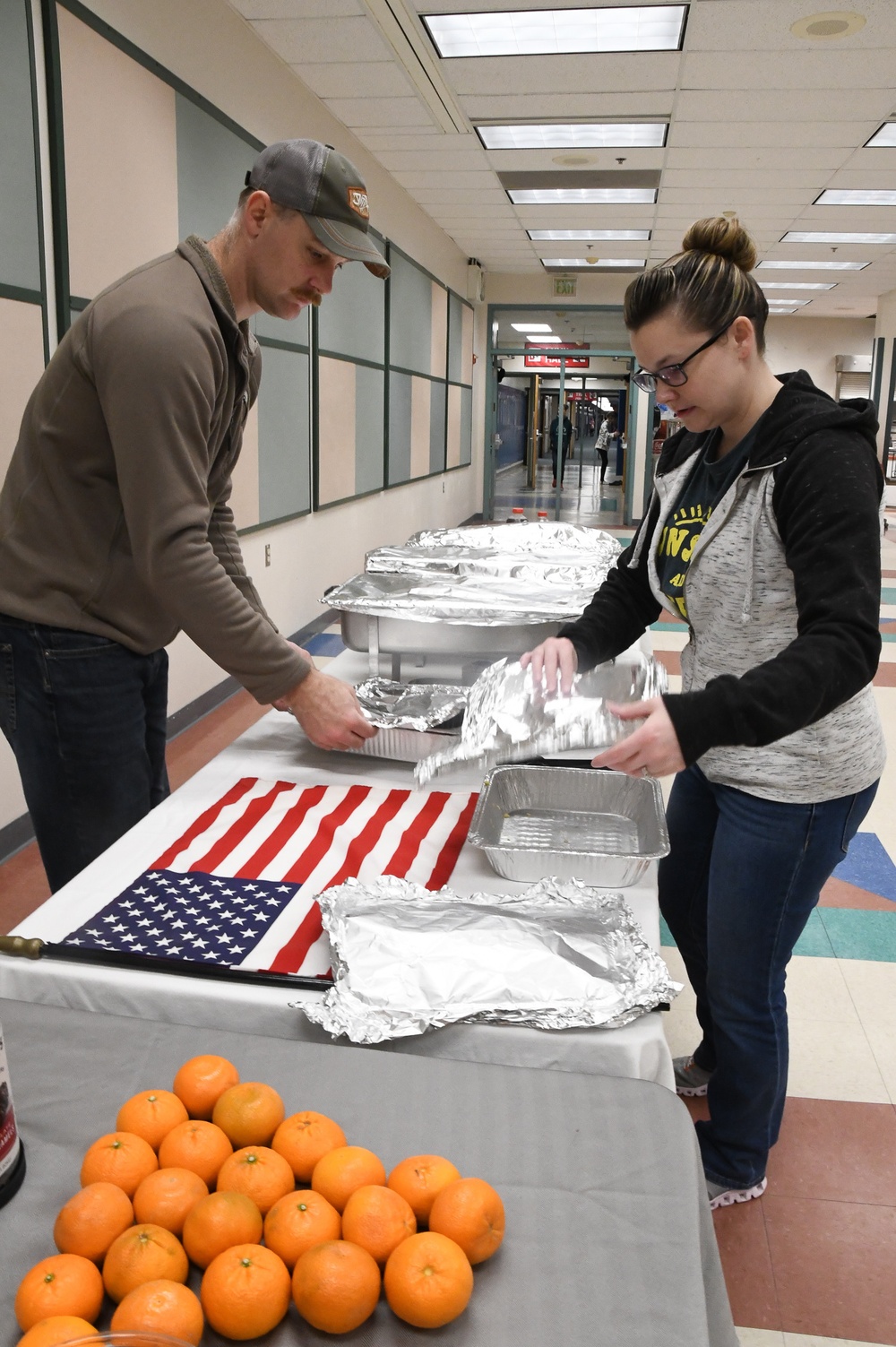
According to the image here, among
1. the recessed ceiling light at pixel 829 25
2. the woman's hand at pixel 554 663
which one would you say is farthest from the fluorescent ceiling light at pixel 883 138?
the woman's hand at pixel 554 663

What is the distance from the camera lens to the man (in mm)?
1394

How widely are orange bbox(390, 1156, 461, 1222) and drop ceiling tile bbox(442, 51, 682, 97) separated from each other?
503 centimetres

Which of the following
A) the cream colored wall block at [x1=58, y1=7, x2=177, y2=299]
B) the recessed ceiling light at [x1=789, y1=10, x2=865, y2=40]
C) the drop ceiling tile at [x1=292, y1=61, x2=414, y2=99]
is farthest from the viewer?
the drop ceiling tile at [x1=292, y1=61, x2=414, y2=99]

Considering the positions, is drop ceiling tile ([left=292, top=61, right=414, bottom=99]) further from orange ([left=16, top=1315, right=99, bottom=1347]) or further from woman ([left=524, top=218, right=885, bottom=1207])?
orange ([left=16, top=1315, right=99, bottom=1347])

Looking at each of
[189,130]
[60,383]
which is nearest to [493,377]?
[189,130]

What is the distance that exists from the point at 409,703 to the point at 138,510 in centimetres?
77

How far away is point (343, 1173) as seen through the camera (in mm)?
793

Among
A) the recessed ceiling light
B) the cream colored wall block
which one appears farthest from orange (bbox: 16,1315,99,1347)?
the recessed ceiling light

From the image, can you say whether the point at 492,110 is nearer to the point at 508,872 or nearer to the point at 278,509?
the point at 278,509

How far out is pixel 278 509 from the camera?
5113mm

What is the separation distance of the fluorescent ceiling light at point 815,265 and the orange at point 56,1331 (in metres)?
11.4

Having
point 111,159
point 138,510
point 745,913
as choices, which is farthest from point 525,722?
point 111,159

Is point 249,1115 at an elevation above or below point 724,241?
below

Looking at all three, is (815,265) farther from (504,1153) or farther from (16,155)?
(504,1153)
